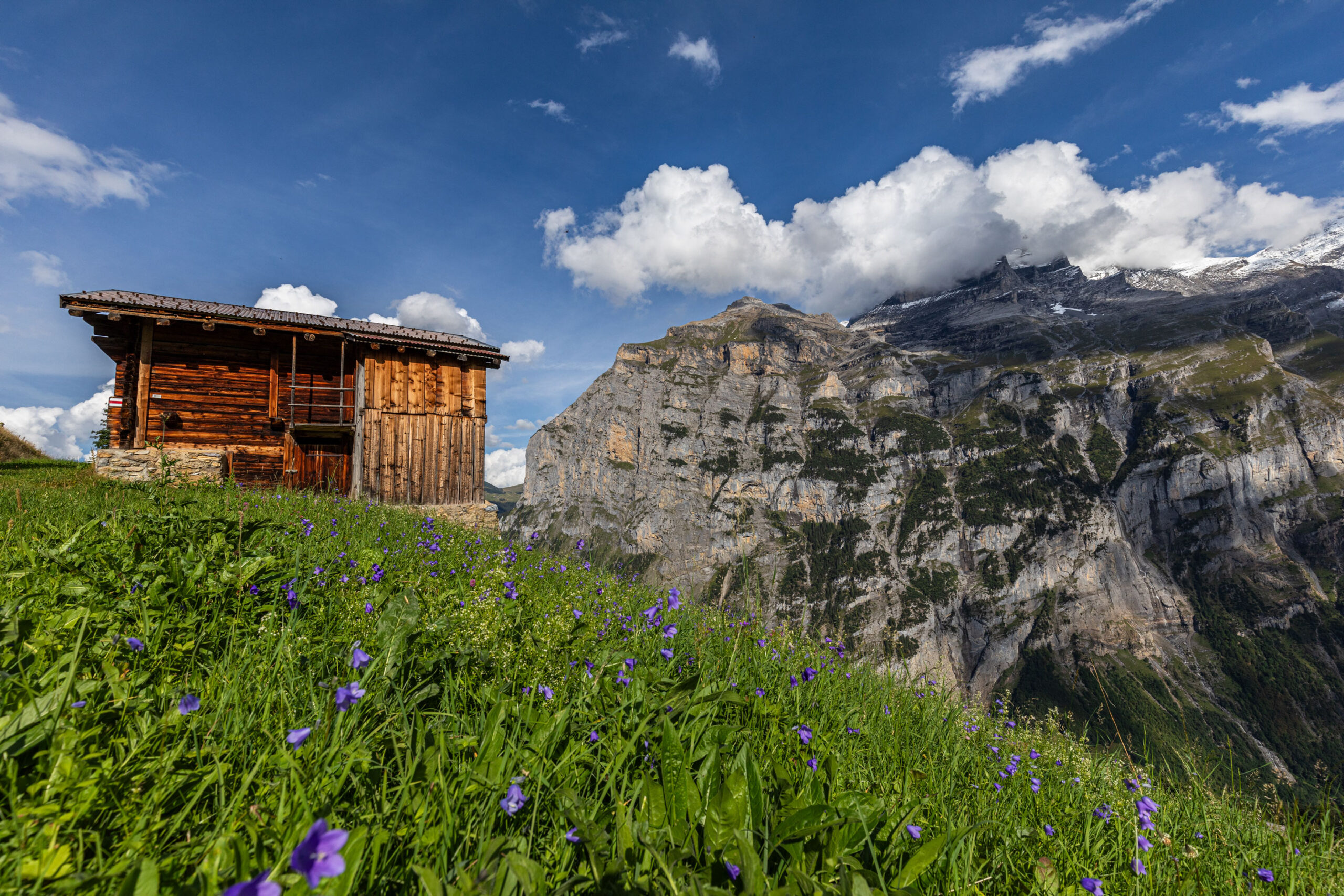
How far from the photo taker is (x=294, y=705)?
2.26 meters

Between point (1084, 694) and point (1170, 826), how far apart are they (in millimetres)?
225455

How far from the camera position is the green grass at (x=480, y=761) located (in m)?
1.50

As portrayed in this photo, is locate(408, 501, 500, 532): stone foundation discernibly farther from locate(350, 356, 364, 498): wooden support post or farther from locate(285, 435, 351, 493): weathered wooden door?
locate(285, 435, 351, 493): weathered wooden door

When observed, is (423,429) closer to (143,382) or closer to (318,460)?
(318,460)

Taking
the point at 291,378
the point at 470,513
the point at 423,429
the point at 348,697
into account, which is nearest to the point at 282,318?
the point at 291,378

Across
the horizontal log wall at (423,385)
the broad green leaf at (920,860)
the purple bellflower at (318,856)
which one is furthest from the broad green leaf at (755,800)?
the horizontal log wall at (423,385)

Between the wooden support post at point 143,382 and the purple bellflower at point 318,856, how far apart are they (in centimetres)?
2277

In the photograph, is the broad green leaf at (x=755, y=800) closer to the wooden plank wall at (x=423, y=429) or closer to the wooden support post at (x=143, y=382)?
the wooden plank wall at (x=423, y=429)

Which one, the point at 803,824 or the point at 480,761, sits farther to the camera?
the point at 480,761

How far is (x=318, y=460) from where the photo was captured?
19.3 m

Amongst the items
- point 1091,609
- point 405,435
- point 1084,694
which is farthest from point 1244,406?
point 405,435

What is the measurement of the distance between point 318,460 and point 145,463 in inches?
176

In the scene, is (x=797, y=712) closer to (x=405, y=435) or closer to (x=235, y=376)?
(x=405, y=435)

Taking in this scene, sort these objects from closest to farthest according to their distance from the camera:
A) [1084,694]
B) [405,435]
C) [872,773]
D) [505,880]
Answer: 1. [505,880]
2. [872,773]
3. [405,435]
4. [1084,694]
